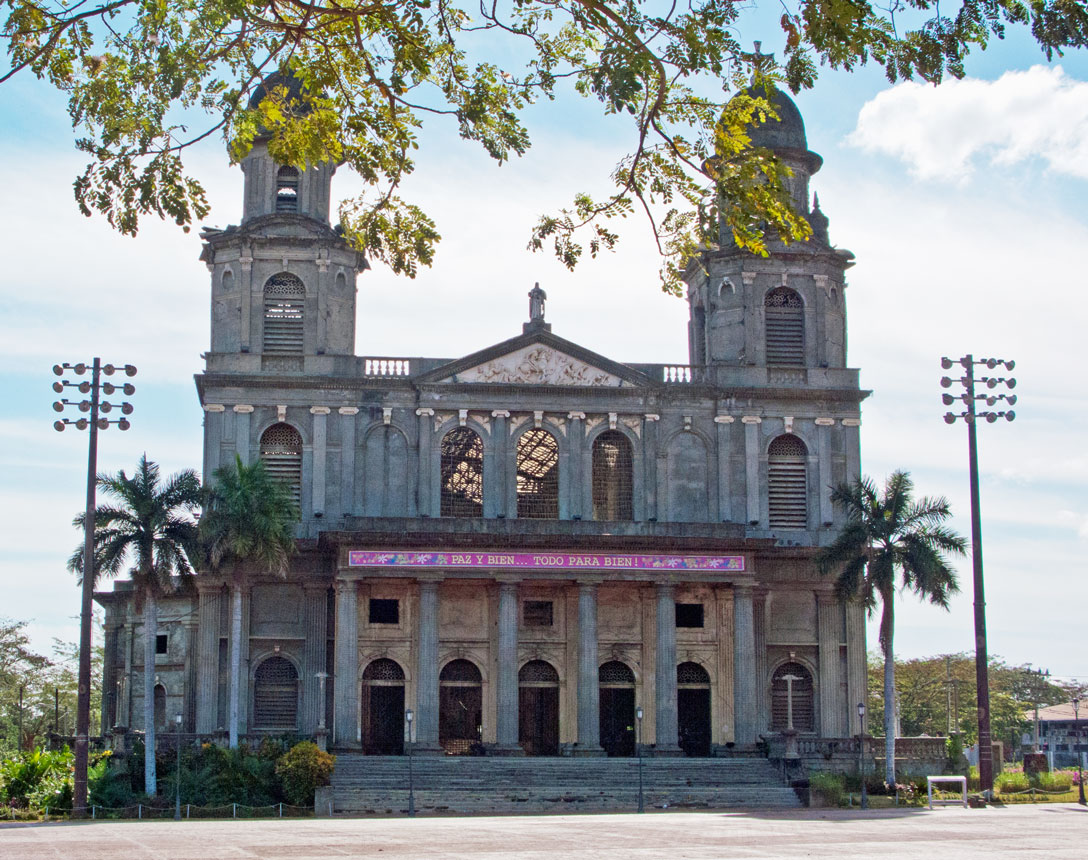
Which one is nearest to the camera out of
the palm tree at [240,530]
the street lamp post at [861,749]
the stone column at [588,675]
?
the street lamp post at [861,749]

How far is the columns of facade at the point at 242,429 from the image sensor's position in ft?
175

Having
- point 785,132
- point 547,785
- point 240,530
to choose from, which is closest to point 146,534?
point 240,530

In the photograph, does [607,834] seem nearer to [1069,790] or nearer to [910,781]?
[910,781]

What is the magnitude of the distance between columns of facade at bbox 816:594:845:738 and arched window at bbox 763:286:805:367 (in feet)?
27.9

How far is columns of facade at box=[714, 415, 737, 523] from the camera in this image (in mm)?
54375

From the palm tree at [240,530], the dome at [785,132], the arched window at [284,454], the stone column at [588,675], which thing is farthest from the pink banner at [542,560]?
the dome at [785,132]

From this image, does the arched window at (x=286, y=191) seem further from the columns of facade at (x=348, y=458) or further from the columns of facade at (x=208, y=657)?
the columns of facade at (x=208, y=657)

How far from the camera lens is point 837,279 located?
5706 cm

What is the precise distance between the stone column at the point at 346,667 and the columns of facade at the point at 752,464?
1372 cm

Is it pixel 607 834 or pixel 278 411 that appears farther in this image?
pixel 278 411

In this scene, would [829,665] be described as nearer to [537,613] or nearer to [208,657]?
[537,613]

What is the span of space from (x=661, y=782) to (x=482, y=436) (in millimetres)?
13933

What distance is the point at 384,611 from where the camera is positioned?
172ft

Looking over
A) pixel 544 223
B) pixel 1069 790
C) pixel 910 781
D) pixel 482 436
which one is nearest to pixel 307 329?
pixel 482 436
